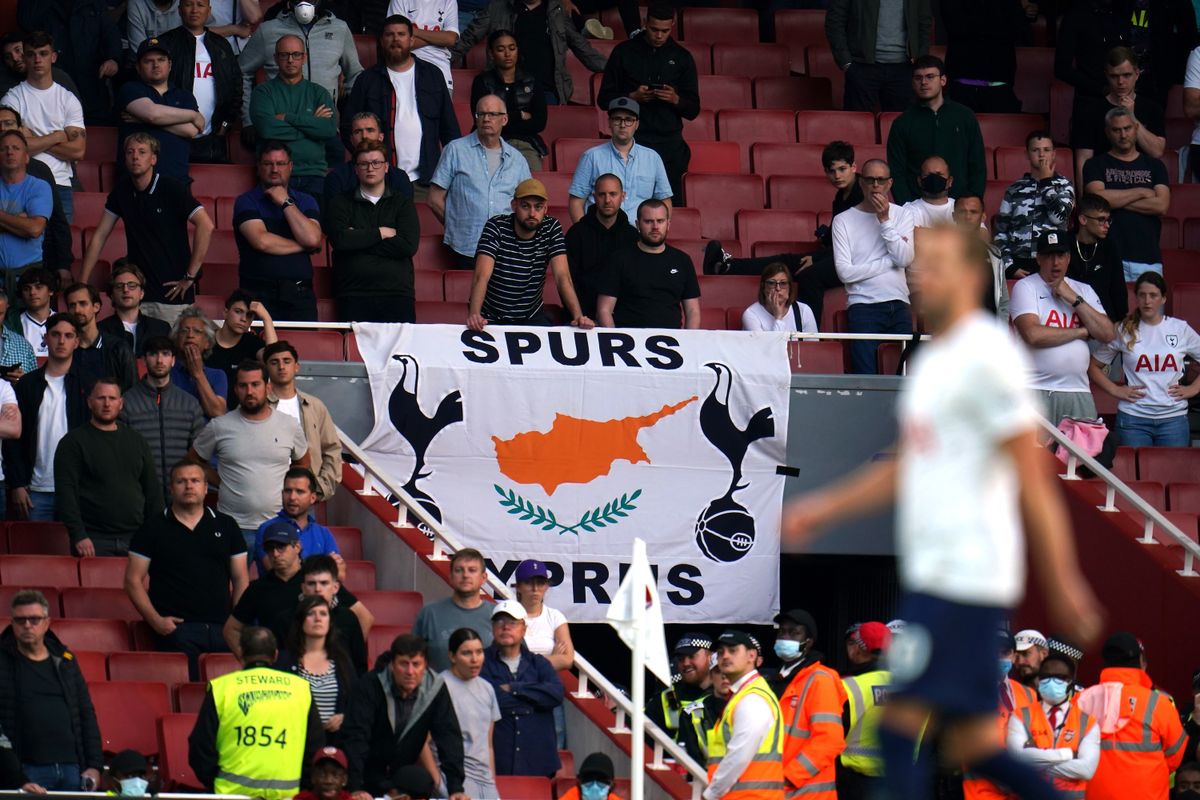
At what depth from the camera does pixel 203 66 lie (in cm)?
1566

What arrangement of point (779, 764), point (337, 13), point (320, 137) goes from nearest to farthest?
point (779, 764)
point (320, 137)
point (337, 13)

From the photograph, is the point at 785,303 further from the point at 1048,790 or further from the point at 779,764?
the point at 1048,790

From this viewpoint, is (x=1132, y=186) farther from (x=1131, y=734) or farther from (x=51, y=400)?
(x=51, y=400)

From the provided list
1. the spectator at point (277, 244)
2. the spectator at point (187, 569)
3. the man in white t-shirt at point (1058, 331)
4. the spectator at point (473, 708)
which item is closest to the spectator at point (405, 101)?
the spectator at point (277, 244)

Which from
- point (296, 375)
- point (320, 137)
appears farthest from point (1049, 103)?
point (296, 375)

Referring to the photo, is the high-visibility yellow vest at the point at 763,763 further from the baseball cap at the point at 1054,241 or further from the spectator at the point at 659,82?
the spectator at the point at 659,82

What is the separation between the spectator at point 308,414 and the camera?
12242mm

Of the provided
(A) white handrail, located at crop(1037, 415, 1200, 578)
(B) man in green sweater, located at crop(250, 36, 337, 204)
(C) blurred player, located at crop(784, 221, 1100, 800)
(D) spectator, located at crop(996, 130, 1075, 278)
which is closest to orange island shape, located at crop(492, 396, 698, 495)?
(A) white handrail, located at crop(1037, 415, 1200, 578)

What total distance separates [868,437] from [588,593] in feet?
6.87

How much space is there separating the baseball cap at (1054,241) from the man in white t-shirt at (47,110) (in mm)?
6526

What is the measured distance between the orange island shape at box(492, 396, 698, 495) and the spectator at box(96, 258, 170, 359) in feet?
7.24

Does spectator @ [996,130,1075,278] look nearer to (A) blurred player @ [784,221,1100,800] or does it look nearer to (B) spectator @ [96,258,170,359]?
(B) spectator @ [96,258,170,359]

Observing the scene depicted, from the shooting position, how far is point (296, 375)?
13.4 m

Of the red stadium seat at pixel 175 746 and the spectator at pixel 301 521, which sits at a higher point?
the spectator at pixel 301 521
